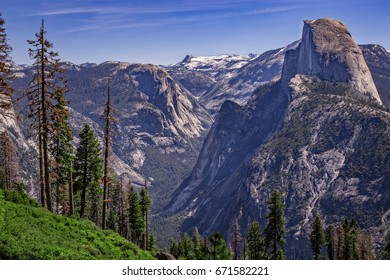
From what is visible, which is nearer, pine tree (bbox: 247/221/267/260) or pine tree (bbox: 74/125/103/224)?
pine tree (bbox: 74/125/103/224)

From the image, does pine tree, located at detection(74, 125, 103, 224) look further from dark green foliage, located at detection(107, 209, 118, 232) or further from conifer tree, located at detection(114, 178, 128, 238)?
dark green foliage, located at detection(107, 209, 118, 232)

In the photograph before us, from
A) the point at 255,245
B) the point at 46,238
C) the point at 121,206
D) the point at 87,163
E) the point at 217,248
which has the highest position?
the point at 87,163

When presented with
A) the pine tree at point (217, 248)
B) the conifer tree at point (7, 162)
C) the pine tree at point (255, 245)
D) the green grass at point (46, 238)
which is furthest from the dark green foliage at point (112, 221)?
the pine tree at point (217, 248)

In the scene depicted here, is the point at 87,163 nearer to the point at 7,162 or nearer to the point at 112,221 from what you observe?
the point at 7,162

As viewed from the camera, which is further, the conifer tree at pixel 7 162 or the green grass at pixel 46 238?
the conifer tree at pixel 7 162

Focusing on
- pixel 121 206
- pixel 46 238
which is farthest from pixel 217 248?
pixel 121 206

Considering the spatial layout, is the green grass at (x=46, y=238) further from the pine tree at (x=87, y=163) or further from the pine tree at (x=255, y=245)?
the pine tree at (x=255, y=245)

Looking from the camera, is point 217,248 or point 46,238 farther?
point 217,248

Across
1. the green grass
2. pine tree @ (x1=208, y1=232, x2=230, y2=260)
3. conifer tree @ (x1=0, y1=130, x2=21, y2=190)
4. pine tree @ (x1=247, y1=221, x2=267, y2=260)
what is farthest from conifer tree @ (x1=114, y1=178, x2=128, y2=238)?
pine tree @ (x1=208, y1=232, x2=230, y2=260)
